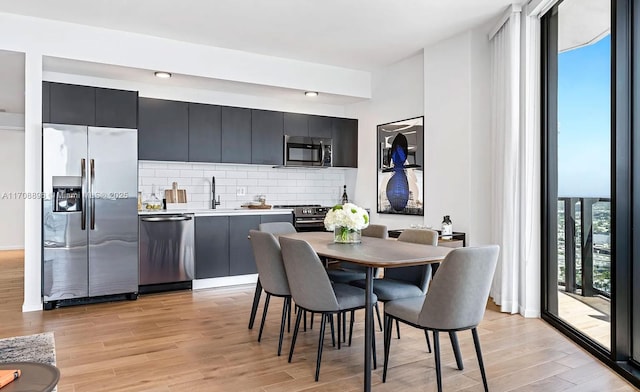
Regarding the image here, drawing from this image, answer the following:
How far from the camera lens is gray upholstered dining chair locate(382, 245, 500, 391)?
2.38 m

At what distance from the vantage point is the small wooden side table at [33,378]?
1.39 metres

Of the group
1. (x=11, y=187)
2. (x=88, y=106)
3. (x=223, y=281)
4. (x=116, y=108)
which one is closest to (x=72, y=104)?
(x=88, y=106)

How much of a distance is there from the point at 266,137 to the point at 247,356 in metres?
3.39

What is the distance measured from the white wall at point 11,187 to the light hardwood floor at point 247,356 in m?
5.62

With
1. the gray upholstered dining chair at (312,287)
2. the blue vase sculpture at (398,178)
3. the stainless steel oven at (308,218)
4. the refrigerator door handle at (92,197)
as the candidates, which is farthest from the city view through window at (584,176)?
the refrigerator door handle at (92,197)

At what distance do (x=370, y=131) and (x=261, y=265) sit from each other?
3.61 metres

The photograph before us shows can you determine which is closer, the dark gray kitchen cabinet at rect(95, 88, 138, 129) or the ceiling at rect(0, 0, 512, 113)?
the ceiling at rect(0, 0, 512, 113)

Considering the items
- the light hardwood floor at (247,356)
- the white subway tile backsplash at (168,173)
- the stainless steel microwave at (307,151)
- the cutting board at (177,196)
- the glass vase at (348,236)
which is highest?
the stainless steel microwave at (307,151)

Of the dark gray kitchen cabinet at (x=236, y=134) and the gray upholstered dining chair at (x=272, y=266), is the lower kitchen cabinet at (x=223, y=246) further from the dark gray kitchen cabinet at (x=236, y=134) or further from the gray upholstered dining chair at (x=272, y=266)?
the gray upholstered dining chair at (x=272, y=266)

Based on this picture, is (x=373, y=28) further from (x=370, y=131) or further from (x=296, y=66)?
(x=370, y=131)

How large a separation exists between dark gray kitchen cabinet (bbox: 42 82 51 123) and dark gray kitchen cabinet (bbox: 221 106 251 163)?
72.4 inches

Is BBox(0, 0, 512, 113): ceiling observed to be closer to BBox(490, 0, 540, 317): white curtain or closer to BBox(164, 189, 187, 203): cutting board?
BBox(490, 0, 540, 317): white curtain

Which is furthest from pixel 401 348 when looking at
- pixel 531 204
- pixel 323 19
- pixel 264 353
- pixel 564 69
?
pixel 323 19

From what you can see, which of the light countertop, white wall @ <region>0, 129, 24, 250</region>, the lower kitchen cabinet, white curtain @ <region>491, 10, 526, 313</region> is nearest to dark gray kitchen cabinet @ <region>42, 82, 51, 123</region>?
the light countertop
